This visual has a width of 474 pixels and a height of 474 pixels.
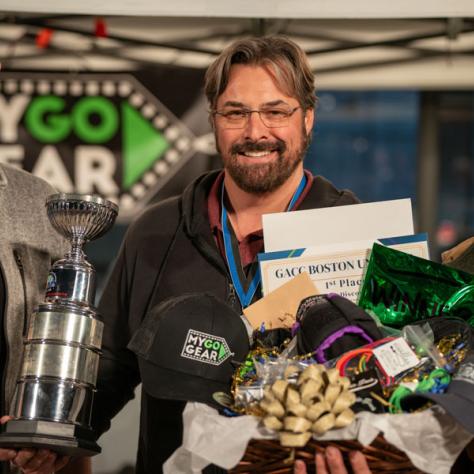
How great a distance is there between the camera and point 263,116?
70.2 inches

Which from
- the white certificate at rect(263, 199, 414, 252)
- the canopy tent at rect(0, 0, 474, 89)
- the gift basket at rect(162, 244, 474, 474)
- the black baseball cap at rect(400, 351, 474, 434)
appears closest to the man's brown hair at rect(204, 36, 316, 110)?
the white certificate at rect(263, 199, 414, 252)

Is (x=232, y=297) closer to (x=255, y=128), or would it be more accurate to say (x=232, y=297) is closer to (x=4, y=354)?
(x=255, y=128)

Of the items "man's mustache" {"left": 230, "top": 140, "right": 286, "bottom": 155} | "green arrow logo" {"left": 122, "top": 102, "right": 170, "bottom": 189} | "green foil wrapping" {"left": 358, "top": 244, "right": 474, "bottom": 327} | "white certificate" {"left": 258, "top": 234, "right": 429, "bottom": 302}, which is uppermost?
"green arrow logo" {"left": 122, "top": 102, "right": 170, "bottom": 189}

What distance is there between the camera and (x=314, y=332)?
1.44m

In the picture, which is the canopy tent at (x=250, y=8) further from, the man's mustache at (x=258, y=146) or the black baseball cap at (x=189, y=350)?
the black baseball cap at (x=189, y=350)

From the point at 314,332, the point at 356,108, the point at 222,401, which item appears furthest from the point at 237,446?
the point at 356,108

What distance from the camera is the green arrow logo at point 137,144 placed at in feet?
10.3

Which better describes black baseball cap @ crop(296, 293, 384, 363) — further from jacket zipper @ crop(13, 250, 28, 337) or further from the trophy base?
jacket zipper @ crop(13, 250, 28, 337)

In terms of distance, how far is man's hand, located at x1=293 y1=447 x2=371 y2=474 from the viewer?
1.30 metres

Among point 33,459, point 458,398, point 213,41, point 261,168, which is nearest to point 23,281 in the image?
point 33,459

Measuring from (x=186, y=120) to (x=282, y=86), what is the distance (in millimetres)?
1338

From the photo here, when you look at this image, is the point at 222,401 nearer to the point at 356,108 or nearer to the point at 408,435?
the point at 408,435

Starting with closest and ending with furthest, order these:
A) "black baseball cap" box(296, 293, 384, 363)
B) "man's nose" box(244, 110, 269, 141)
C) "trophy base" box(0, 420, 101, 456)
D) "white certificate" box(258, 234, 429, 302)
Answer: "black baseball cap" box(296, 293, 384, 363) < "trophy base" box(0, 420, 101, 456) < "white certificate" box(258, 234, 429, 302) < "man's nose" box(244, 110, 269, 141)

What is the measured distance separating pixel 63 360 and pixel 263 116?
59cm
